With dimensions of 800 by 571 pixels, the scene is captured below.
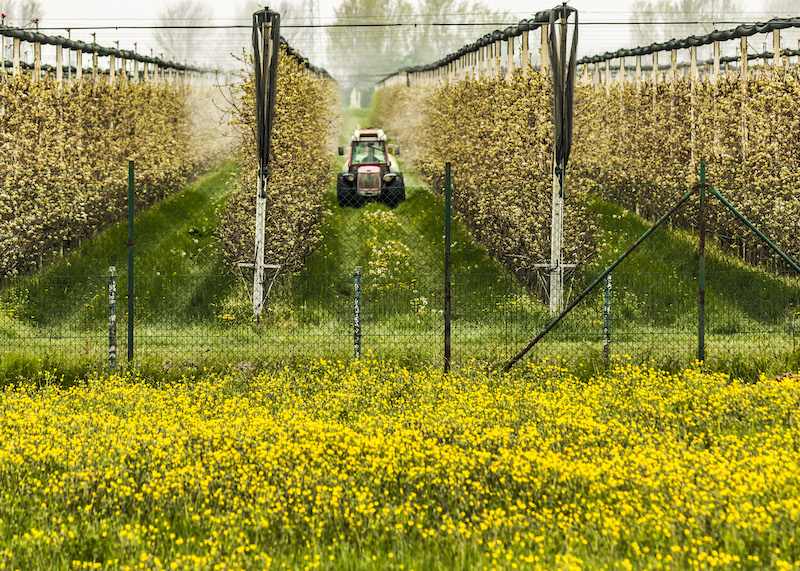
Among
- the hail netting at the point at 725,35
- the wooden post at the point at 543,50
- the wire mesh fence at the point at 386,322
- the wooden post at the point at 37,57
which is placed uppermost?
the hail netting at the point at 725,35

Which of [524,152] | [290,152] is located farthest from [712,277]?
[290,152]

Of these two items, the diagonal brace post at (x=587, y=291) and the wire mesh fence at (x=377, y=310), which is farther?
the wire mesh fence at (x=377, y=310)

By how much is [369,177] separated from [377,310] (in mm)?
9879

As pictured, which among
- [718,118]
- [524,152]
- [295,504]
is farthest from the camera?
[718,118]

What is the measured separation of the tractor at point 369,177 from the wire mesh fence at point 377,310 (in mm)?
2136

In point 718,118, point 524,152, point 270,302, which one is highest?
point 718,118

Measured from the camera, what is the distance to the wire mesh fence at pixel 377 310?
11.0 metres

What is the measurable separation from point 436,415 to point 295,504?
238 cm

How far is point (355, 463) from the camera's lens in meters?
6.34

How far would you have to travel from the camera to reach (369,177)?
23.0m

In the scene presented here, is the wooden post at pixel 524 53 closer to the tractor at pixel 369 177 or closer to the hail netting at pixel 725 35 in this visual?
the tractor at pixel 369 177

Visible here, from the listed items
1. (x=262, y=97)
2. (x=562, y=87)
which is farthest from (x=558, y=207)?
(x=262, y=97)

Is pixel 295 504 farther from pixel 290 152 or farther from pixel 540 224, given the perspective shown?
pixel 290 152

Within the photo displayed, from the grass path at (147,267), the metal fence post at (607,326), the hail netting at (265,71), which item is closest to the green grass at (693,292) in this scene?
the metal fence post at (607,326)
